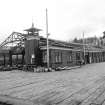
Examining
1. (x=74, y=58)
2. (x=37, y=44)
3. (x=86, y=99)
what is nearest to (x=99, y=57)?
(x=74, y=58)

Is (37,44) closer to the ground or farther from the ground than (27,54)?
farther from the ground

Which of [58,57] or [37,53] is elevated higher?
[37,53]

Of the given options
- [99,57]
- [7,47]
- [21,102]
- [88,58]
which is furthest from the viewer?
[99,57]

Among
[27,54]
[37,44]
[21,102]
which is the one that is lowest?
[21,102]

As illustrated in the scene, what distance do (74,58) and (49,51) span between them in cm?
720

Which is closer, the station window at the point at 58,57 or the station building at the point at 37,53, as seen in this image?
the station building at the point at 37,53

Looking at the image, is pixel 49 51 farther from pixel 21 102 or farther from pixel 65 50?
pixel 21 102

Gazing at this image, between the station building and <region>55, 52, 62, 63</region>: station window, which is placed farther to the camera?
Answer: <region>55, 52, 62, 63</region>: station window

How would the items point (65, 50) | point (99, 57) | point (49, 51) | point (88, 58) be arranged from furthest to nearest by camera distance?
point (99, 57) → point (88, 58) → point (65, 50) → point (49, 51)

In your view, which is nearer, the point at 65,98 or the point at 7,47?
the point at 65,98

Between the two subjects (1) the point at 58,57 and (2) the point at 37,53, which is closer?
(2) the point at 37,53

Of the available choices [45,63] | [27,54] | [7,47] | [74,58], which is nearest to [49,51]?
[45,63]

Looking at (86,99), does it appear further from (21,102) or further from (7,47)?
(7,47)

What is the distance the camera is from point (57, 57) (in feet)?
64.0
